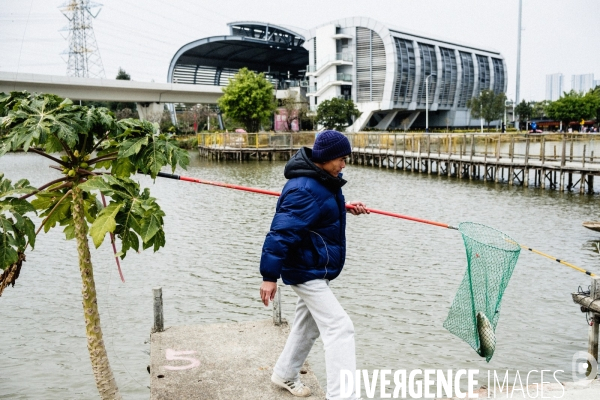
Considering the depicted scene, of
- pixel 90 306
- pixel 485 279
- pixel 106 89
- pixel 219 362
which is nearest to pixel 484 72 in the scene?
pixel 106 89

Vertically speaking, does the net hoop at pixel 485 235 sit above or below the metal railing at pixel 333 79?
below

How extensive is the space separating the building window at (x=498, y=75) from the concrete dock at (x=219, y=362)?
98466mm

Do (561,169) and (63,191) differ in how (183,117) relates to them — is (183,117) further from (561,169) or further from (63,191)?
(63,191)

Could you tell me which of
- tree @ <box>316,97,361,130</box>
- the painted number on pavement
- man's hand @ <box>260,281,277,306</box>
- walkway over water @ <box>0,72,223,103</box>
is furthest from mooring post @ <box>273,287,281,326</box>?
tree @ <box>316,97,361,130</box>

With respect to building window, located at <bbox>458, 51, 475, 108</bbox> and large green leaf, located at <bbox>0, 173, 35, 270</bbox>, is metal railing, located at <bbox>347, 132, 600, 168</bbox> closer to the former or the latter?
large green leaf, located at <bbox>0, 173, 35, 270</bbox>

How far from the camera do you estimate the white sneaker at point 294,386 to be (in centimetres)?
487

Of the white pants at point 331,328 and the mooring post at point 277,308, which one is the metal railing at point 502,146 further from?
the white pants at point 331,328

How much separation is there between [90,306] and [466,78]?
3482 inches

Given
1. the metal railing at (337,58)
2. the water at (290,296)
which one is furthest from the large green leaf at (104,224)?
the metal railing at (337,58)

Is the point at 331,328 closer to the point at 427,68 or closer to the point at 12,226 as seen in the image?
the point at 12,226

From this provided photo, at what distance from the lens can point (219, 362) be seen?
18.7ft

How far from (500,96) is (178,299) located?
67119mm

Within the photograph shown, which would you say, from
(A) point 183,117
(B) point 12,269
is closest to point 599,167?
(B) point 12,269

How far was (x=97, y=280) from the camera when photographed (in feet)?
39.9
